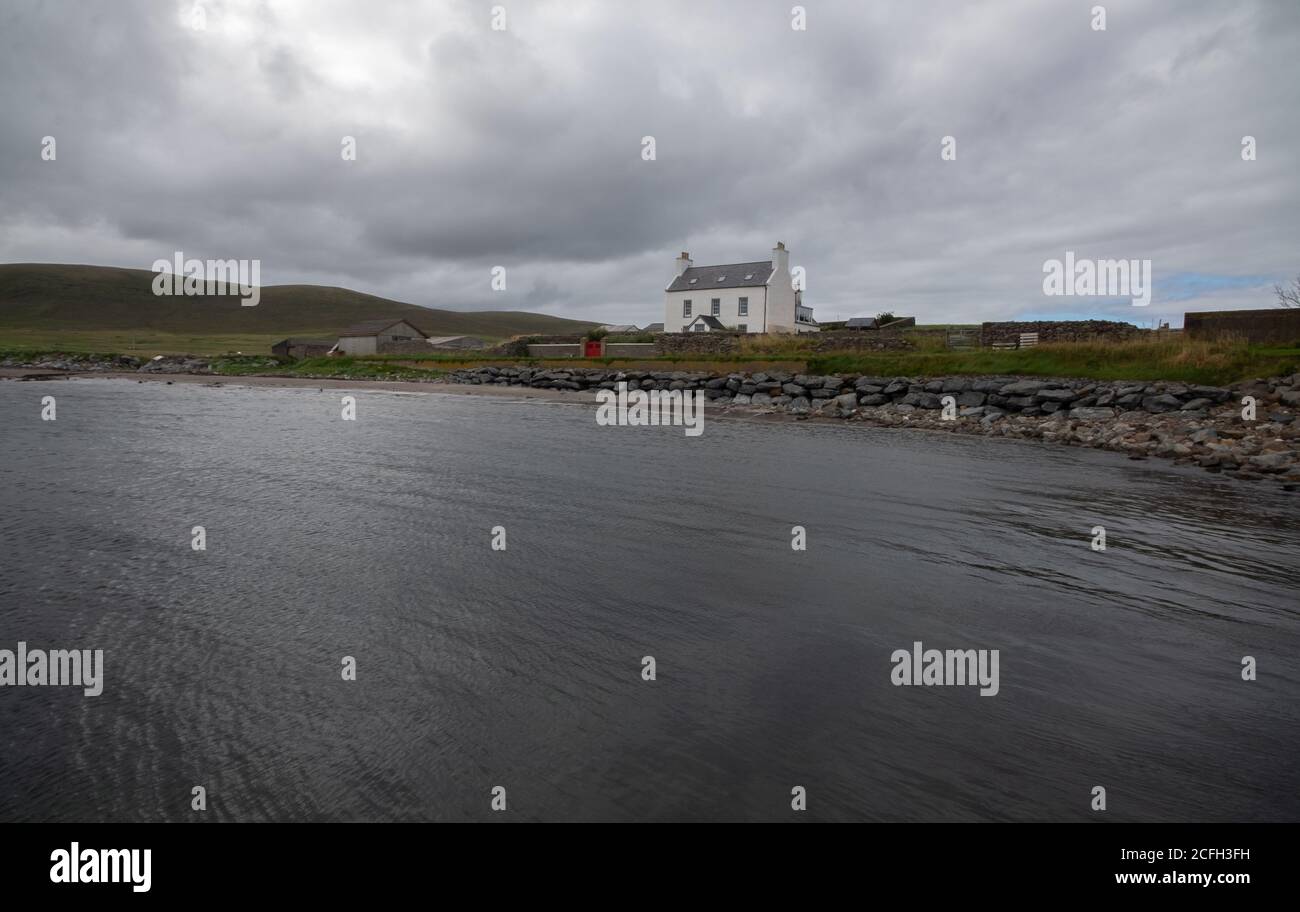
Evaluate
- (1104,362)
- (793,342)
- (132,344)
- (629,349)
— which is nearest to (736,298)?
(629,349)

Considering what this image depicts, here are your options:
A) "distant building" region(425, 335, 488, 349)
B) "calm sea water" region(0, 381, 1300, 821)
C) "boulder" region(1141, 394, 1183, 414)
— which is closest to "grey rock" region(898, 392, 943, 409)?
"boulder" region(1141, 394, 1183, 414)

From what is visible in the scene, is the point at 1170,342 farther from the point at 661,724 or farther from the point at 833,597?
the point at 661,724

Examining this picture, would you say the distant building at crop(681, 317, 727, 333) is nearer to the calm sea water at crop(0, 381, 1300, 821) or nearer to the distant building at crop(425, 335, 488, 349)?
the distant building at crop(425, 335, 488, 349)

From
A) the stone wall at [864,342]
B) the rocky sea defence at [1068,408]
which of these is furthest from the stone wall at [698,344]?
the stone wall at [864,342]

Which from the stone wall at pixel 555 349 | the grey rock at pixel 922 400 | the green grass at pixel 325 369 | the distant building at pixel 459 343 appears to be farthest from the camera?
the distant building at pixel 459 343

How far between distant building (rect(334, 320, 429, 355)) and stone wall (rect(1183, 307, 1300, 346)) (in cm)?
7768

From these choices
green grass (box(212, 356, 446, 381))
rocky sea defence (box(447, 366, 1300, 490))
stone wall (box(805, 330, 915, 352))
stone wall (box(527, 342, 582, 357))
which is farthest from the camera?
stone wall (box(527, 342, 582, 357))

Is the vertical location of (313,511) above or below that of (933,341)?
below

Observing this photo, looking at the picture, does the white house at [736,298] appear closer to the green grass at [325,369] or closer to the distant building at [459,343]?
the green grass at [325,369]

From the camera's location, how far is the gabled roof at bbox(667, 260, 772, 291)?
6912 cm

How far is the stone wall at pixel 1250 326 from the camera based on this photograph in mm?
29312
